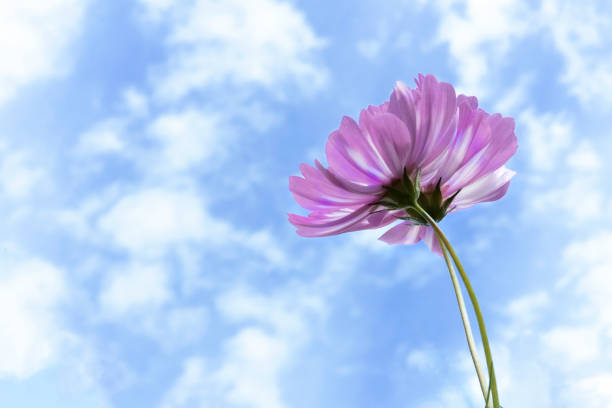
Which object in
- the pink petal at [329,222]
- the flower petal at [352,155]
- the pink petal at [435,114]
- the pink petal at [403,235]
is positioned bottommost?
the pink petal at [329,222]

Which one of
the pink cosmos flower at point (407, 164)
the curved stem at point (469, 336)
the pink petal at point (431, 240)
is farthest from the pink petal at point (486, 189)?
the curved stem at point (469, 336)

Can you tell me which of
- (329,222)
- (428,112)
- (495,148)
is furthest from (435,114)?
(329,222)

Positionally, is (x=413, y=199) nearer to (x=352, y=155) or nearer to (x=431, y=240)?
(x=352, y=155)

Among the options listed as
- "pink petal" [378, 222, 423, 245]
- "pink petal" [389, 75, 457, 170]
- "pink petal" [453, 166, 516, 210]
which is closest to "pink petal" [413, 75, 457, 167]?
"pink petal" [389, 75, 457, 170]

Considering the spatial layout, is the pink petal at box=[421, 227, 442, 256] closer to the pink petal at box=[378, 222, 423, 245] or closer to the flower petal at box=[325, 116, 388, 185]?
the pink petal at box=[378, 222, 423, 245]

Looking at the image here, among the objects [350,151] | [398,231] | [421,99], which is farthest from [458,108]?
[398,231]

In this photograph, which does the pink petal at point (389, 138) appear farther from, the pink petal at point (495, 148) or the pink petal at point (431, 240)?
the pink petal at point (431, 240)

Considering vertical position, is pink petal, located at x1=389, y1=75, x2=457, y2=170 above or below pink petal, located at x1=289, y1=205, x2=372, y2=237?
above
